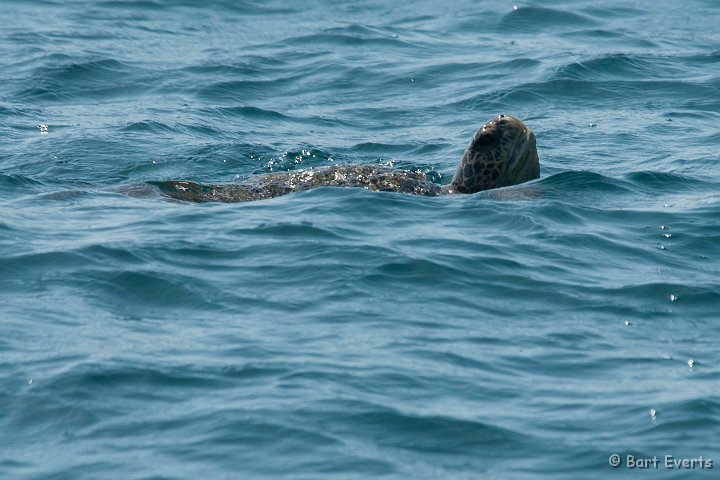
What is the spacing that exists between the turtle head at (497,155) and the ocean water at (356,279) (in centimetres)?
32

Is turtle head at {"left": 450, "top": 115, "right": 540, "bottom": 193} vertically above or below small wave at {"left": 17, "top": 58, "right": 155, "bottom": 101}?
above

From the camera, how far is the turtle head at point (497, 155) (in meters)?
10.2

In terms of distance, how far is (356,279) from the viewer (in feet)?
25.4

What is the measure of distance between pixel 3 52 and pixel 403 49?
5.54 meters

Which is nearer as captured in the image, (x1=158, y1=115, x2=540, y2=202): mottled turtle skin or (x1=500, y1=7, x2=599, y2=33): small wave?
(x1=158, y1=115, x2=540, y2=202): mottled turtle skin

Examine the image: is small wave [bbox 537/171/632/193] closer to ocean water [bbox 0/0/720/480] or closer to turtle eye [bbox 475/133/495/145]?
ocean water [bbox 0/0/720/480]

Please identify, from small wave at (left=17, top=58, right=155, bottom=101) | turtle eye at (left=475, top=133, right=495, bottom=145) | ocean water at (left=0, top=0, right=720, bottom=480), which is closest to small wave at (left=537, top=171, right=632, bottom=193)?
ocean water at (left=0, top=0, right=720, bottom=480)

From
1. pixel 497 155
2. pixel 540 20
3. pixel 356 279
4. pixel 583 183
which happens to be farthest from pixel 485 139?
pixel 540 20

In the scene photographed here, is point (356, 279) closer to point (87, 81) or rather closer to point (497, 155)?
point (497, 155)

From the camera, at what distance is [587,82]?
1510 centimetres

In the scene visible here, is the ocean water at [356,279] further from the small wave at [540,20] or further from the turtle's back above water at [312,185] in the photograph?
the small wave at [540,20]

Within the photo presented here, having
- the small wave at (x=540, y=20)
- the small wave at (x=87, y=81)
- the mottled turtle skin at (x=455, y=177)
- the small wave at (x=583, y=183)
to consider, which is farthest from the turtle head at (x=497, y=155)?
the small wave at (x=540, y=20)

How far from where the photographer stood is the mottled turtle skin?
401 inches

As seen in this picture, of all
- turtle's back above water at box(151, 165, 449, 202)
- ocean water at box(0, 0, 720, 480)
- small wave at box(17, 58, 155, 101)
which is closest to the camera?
ocean water at box(0, 0, 720, 480)
